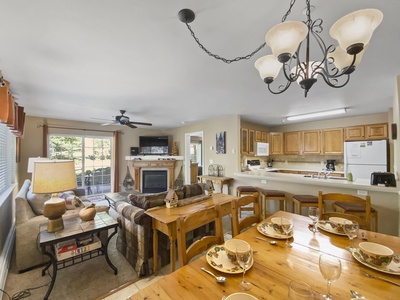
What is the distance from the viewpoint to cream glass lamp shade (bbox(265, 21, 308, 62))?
3.33 feet

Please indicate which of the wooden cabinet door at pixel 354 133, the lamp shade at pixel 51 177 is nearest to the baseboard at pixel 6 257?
the lamp shade at pixel 51 177

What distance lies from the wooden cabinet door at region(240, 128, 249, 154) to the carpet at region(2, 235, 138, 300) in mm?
3592

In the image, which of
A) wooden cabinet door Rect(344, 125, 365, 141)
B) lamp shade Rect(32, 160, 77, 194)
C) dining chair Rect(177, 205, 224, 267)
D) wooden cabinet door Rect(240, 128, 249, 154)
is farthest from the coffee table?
wooden cabinet door Rect(344, 125, 365, 141)

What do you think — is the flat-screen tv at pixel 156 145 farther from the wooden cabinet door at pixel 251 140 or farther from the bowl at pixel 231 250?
the bowl at pixel 231 250

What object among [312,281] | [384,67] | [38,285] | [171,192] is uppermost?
[384,67]

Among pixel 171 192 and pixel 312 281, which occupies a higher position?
pixel 171 192

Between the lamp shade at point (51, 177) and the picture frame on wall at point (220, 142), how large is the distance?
3.54 metres

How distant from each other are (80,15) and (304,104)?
3.79 meters

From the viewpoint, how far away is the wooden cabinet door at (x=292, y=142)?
5539 millimetres

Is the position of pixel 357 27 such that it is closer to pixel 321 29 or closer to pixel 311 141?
pixel 321 29

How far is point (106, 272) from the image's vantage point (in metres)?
2.12

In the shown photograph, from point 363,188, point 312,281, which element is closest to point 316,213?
point 312,281

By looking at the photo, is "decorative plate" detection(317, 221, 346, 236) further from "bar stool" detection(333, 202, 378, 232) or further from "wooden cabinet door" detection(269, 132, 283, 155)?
"wooden cabinet door" detection(269, 132, 283, 155)

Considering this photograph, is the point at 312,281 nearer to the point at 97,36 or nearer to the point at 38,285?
the point at 97,36
